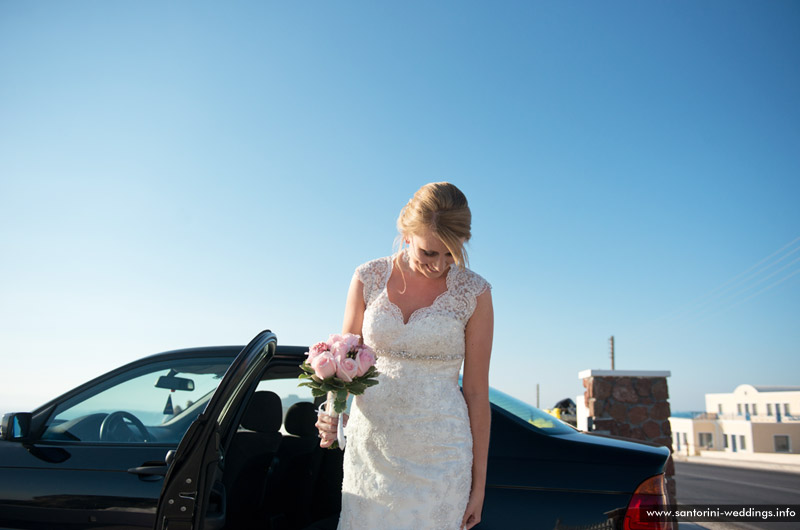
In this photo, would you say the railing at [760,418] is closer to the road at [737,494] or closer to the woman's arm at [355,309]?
the road at [737,494]

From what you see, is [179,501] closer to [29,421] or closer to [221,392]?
[221,392]

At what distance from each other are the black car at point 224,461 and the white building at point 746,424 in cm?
3780

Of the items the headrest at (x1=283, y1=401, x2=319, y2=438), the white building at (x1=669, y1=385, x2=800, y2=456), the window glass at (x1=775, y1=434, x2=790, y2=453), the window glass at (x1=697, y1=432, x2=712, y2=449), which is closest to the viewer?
the headrest at (x1=283, y1=401, x2=319, y2=438)

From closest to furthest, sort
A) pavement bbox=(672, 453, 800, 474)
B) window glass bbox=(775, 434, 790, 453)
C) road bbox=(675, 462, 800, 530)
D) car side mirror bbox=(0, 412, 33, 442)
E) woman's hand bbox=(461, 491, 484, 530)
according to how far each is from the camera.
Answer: woman's hand bbox=(461, 491, 484, 530) → car side mirror bbox=(0, 412, 33, 442) → road bbox=(675, 462, 800, 530) → pavement bbox=(672, 453, 800, 474) → window glass bbox=(775, 434, 790, 453)

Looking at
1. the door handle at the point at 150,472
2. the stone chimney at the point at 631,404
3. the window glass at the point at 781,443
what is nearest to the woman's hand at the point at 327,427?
the door handle at the point at 150,472

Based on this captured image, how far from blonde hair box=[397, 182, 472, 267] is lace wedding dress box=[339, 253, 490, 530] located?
22cm

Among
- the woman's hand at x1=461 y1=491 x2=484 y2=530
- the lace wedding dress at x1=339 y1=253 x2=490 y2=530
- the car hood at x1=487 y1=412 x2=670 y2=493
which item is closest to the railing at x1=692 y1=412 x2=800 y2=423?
the car hood at x1=487 y1=412 x2=670 y2=493

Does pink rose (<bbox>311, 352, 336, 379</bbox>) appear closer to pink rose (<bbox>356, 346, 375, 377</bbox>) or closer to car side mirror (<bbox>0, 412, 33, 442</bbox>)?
pink rose (<bbox>356, 346, 375, 377</bbox>)

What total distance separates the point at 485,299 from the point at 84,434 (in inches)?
82.0

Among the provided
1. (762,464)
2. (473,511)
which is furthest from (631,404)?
(762,464)

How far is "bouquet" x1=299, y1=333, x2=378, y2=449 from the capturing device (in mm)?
1856

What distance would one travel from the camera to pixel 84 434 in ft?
8.93

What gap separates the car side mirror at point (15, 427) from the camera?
2.59 metres

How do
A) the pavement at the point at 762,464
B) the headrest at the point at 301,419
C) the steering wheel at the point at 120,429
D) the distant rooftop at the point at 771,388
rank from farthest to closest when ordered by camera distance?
the distant rooftop at the point at 771,388 < the pavement at the point at 762,464 < the headrest at the point at 301,419 < the steering wheel at the point at 120,429
